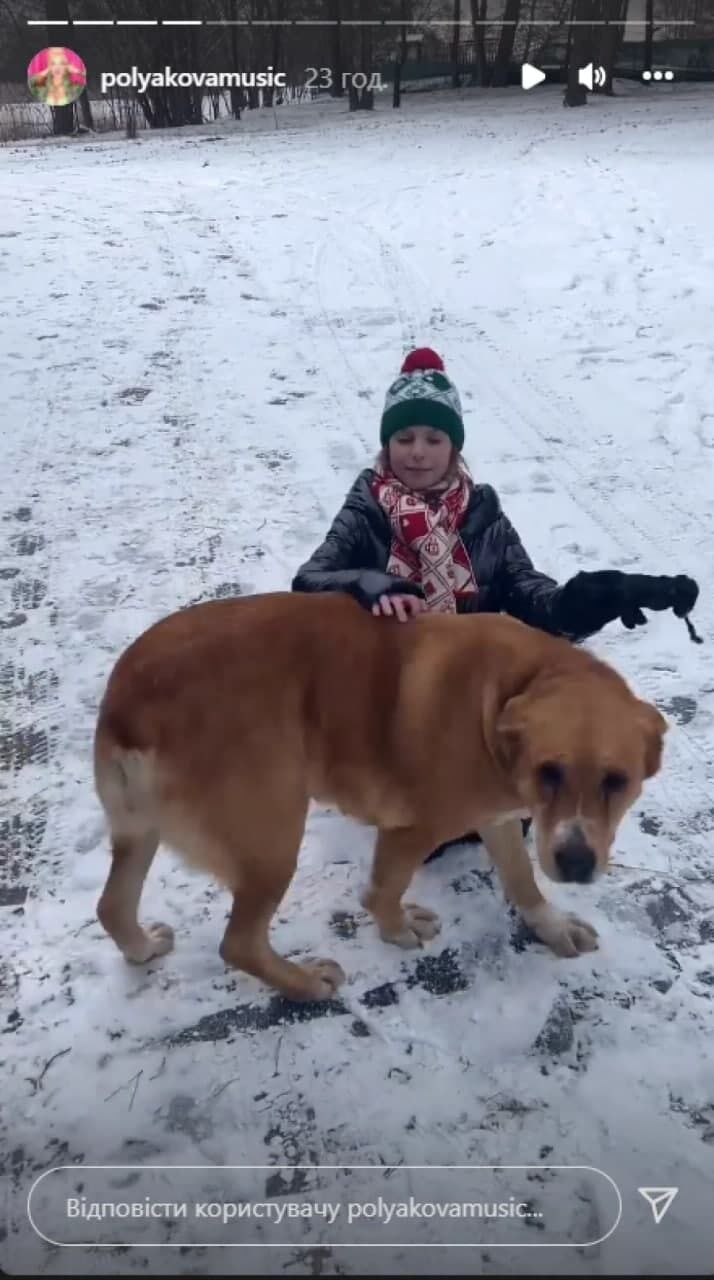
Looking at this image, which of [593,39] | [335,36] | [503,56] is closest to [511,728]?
[335,36]

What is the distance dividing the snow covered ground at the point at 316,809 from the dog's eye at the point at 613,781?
29.9 inches

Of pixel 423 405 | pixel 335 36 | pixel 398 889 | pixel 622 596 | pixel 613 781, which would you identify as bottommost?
pixel 398 889

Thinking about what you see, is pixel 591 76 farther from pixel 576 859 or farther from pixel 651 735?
pixel 576 859

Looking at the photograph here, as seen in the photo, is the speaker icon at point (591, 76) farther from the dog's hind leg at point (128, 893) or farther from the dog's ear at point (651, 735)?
the dog's hind leg at point (128, 893)

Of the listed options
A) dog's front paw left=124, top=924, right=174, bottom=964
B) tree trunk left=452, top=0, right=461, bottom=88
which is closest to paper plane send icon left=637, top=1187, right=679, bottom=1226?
dog's front paw left=124, top=924, right=174, bottom=964

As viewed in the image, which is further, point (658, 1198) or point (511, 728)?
point (511, 728)

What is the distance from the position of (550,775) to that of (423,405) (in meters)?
1.25

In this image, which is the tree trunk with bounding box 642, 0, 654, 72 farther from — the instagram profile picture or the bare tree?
the instagram profile picture

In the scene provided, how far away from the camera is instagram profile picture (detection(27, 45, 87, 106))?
6070 millimetres

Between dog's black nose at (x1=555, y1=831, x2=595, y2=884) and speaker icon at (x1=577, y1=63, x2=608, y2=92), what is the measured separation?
741 inches

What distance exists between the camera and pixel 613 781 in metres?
1.76

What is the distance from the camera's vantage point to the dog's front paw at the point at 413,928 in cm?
240

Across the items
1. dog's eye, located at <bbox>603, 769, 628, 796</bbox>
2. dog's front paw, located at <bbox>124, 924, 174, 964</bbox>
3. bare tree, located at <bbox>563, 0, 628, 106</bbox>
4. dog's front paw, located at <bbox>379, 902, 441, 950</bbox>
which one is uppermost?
bare tree, located at <bbox>563, 0, 628, 106</bbox>

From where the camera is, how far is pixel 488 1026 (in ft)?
7.22
